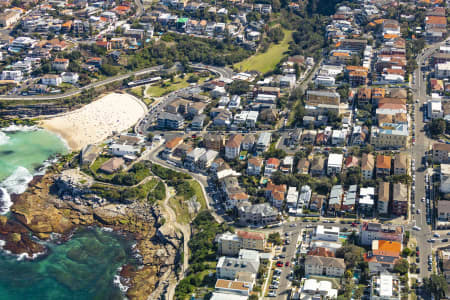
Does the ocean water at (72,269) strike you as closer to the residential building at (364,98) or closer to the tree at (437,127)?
the residential building at (364,98)

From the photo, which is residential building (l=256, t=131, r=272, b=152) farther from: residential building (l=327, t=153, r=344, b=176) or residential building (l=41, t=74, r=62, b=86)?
residential building (l=41, t=74, r=62, b=86)

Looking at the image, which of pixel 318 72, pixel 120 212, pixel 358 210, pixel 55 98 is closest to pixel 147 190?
pixel 120 212

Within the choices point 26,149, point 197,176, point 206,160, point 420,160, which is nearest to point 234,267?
point 197,176

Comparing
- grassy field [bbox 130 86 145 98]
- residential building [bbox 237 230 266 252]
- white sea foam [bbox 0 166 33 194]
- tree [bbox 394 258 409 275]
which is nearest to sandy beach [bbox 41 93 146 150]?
grassy field [bbox 130 86 145 98]

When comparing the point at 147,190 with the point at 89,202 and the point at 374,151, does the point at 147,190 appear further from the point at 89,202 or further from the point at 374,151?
the point at 374,151

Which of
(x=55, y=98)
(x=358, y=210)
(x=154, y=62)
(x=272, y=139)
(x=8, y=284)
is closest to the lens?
(x=8, y=284)

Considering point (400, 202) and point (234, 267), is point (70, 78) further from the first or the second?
point (400, 202)
